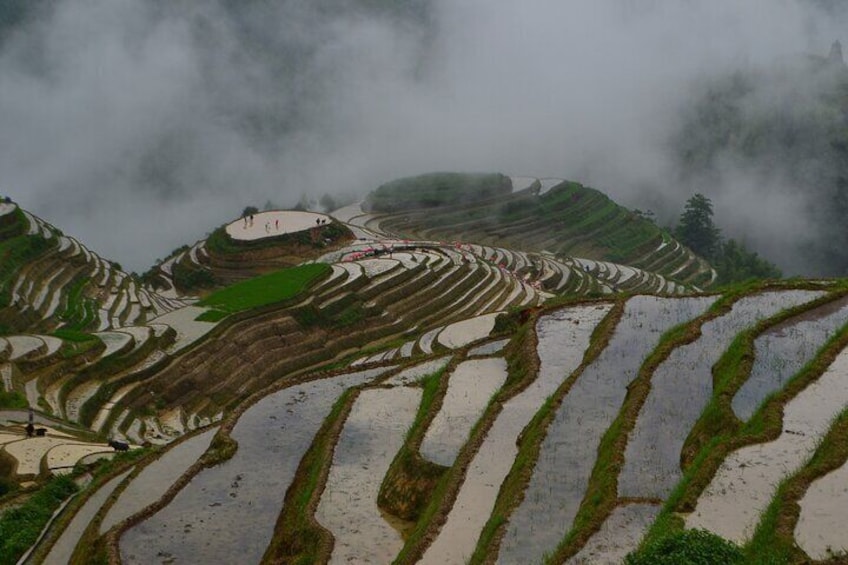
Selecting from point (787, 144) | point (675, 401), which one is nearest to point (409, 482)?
point (675, 401)

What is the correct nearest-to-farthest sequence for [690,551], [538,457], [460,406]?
[690,551]
[538,457]
[460,406]

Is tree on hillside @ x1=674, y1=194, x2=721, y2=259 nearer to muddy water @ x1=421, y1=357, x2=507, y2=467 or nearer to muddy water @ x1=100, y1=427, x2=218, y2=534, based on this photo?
muddy water @ x1=421, y1=357, x2=507, y2=467

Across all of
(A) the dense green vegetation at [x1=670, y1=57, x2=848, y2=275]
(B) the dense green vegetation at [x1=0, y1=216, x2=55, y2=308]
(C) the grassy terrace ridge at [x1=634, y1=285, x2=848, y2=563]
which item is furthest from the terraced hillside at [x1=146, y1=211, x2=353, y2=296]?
(A) the dense green vegetation at [x1=670, y1=57, x2=848, y2=275]

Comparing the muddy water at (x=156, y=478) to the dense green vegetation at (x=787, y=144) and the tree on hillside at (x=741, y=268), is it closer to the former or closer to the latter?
the tree on hillside at (x=741, y=268)

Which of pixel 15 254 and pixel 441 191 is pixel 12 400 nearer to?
pixel 15 254

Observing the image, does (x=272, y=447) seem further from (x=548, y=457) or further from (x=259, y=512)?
(x=548, y=457)

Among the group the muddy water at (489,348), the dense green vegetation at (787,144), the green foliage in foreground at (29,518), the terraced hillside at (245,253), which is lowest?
the green foliage in foreground at (29,518)

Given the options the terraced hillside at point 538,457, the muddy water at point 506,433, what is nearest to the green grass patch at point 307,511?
the terraced hillside at point 538,457
